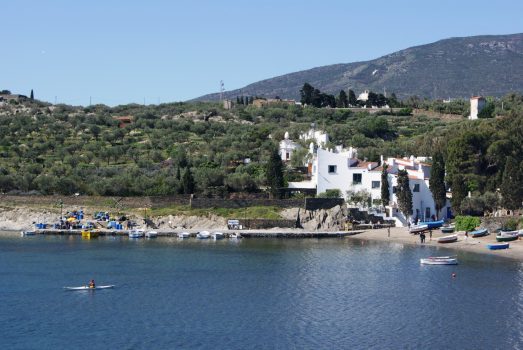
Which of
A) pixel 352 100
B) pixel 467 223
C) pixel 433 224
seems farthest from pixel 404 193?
pixel 352 100

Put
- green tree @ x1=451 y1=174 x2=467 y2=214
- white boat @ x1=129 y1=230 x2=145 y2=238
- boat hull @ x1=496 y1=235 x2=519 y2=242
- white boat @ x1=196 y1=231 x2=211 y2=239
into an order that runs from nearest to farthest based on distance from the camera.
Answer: boat hull @ x1=496 y1=235 x2=519 y2=242
green tree @ x1=451 y1=174 x2=467 y2=214
white boat @ x1=196 y1=231 x2=211 y2=239
white boat @ x1=129 y1=230 x2=145 y2=238

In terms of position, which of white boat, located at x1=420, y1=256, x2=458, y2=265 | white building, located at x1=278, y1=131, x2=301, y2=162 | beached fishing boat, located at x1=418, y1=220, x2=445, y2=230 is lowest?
white boat, located at x1=420, y1=256, x2=458, y2=265

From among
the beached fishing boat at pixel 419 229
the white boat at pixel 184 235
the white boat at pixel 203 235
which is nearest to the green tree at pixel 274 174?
the white boat at pixel 203 235

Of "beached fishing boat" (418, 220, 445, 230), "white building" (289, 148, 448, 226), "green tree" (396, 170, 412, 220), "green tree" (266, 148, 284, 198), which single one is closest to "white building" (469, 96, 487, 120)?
"white building" (289, 148, 448, 226)

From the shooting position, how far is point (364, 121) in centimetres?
11819

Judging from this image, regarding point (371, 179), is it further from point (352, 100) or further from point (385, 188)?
point (352, 100)

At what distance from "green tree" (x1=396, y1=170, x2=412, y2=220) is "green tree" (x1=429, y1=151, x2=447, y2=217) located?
82.3 inches

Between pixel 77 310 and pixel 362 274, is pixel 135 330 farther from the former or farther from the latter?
pixel 362 274

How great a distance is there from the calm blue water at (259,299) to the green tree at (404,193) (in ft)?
29.3

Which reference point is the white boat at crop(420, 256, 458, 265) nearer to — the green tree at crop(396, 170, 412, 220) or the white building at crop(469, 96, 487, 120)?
the green tree at crop(396, 170, 412, 220)

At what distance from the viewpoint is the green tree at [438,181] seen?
235 ft

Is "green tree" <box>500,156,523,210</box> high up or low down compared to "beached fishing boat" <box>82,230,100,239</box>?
up

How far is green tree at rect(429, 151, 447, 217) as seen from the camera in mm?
71562

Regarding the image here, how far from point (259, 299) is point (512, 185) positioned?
31.3 m
